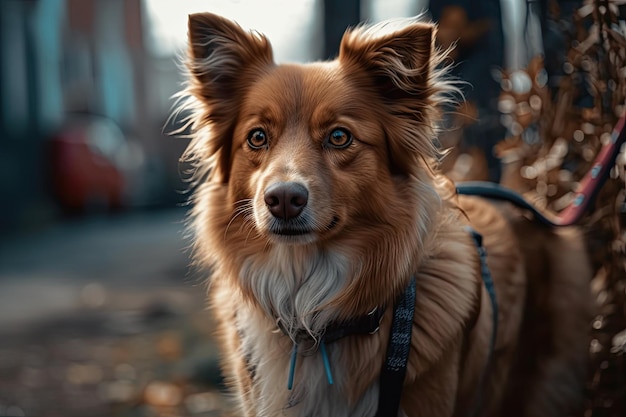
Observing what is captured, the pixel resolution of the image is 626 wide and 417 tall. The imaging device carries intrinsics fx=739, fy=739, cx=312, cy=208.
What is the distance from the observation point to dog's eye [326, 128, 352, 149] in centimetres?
291

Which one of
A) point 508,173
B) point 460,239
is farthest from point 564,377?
point 508,173

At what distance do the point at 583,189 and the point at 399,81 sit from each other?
3.48 ft

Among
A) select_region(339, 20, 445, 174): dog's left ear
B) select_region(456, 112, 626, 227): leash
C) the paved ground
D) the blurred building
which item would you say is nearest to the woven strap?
select_region(339, 20, 445, 174): dog's left ear

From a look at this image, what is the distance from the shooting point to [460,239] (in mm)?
3168

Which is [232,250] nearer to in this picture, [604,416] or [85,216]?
[604,416]

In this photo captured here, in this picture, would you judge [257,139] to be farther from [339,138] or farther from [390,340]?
[390,340]

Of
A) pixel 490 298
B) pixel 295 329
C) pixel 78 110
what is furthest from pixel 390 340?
pixel 78 110

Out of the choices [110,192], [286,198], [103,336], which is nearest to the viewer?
[286,198]

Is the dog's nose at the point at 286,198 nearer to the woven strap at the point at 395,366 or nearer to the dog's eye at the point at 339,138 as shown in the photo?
the dog's eye at the point at 339,138

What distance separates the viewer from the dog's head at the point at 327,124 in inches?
111

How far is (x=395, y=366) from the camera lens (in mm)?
2705

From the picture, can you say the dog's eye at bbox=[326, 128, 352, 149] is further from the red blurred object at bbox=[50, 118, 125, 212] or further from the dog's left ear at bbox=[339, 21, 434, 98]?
the red blurred object at bbox=[50, 118, 125, 212]

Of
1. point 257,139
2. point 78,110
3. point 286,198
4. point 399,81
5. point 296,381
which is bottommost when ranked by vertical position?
point 78,110

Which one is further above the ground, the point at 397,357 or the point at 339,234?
the point at 339,234
